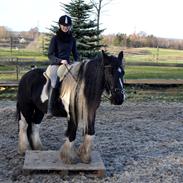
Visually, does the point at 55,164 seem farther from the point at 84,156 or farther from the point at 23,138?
the point at 23,138

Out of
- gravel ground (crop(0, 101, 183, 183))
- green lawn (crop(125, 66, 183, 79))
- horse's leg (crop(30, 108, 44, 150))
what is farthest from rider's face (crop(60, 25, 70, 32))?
green lawn (crop(125, 66, 183, 79))

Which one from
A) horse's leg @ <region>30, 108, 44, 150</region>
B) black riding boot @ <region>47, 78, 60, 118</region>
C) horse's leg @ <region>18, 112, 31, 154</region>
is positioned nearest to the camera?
black riding boot @ <region>47, 78, 60, 118</region>

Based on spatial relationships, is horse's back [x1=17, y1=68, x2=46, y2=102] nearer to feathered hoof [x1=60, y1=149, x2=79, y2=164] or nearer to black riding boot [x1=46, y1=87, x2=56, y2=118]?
black riding boot [x1=46, y1=87, x2=56, y2=118]

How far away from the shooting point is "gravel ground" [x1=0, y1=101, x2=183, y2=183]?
524 cm

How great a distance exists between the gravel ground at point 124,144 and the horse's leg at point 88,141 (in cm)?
23

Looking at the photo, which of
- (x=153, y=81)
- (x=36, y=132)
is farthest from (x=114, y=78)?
(x=153, y=81)

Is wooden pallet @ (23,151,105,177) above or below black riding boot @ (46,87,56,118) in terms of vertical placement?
below

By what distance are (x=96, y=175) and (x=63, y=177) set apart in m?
0.44

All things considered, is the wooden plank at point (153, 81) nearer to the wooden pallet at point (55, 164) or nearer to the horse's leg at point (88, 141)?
the wooden pallet at point (55, 164)

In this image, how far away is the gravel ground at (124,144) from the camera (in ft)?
17.2

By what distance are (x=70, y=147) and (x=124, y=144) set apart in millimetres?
1770

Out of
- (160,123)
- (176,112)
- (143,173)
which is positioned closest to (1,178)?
(143,173)

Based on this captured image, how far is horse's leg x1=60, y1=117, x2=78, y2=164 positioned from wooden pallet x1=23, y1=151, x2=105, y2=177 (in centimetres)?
7

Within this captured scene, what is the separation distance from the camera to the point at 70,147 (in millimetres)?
5406
